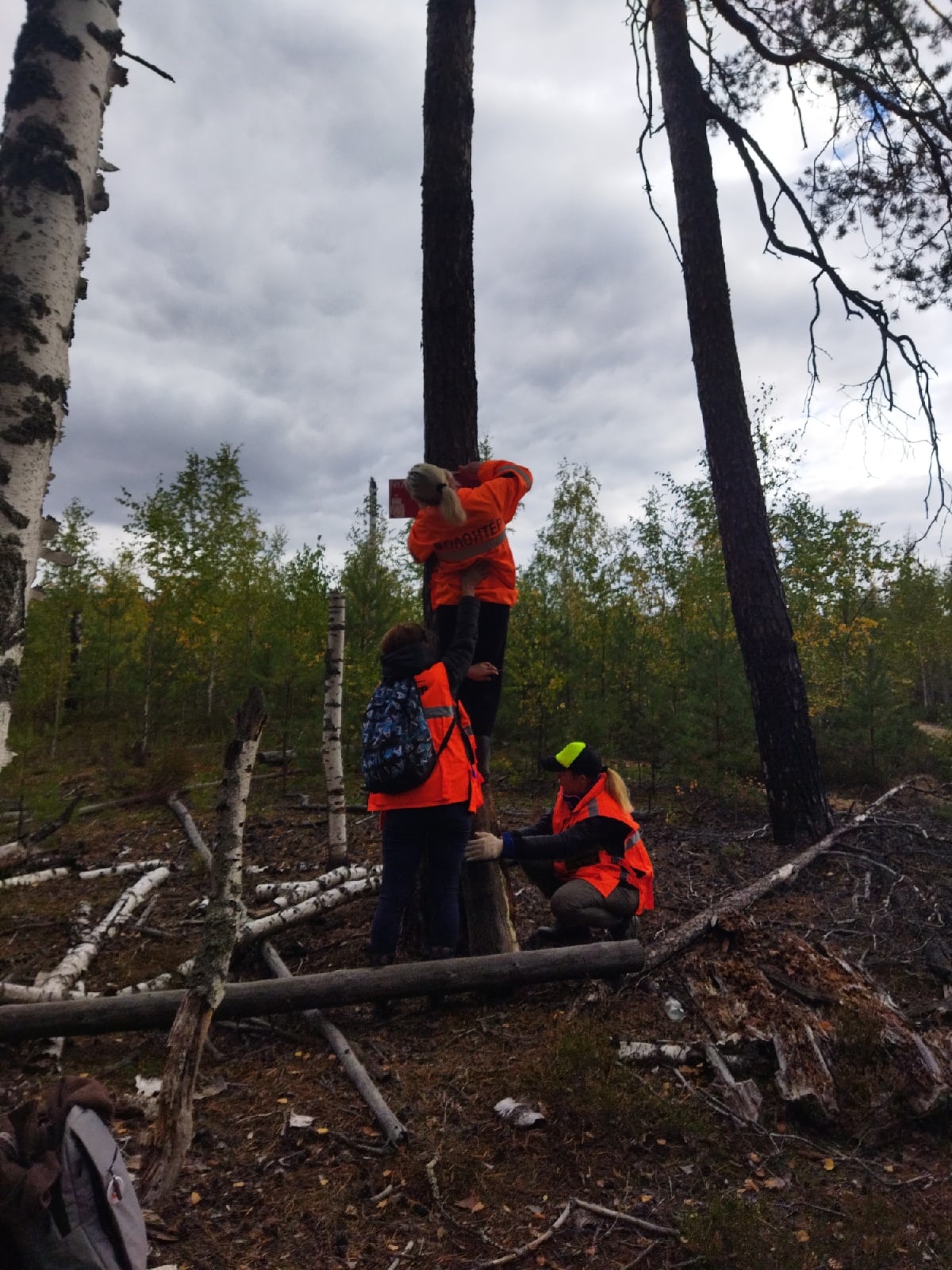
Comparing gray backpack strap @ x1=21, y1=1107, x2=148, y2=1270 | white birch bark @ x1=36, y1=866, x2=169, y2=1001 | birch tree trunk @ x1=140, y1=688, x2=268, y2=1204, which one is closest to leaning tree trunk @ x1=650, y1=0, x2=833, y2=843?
birch tree trunk @ x1=140, y1=688, x2=268, y2=1204

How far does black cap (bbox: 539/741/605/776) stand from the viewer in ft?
14.9

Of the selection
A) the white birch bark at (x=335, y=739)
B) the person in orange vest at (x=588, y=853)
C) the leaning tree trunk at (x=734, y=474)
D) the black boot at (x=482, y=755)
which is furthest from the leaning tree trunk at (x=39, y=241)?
the leaning tree trunk at (x=734, y=474)

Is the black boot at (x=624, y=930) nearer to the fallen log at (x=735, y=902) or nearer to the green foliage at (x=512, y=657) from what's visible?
the fallen log at (x=735, y=902)

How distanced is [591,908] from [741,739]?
5.63m

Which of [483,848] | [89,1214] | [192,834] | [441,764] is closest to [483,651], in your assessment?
[441,764]

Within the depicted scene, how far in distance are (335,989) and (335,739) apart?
344 cm

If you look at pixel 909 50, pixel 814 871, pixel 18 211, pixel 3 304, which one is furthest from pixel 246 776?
pixel 909 50

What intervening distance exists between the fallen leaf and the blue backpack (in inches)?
68.6

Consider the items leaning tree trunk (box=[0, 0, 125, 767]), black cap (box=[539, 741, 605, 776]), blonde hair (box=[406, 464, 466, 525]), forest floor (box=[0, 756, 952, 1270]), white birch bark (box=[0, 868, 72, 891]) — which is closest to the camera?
leaning tree trunk (box=[0, 0, 125, 767])

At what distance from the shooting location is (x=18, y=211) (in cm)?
228

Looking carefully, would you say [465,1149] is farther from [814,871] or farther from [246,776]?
[814,871]

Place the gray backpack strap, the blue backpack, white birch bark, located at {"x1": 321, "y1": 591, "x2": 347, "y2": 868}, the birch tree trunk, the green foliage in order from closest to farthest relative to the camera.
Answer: the gray backpack strap < the birch tree trunk < the blue backpack < white birch bark, located at {"x1": 321, "y1": 591, "x2": 347, "y2": 868} < the green foliage

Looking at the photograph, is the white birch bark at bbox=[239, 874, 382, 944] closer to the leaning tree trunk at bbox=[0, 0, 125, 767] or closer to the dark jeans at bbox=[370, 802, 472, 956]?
the dark jeans at bbox=[370, 802, 472, 956]

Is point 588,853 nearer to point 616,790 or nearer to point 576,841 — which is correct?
point 576,841
